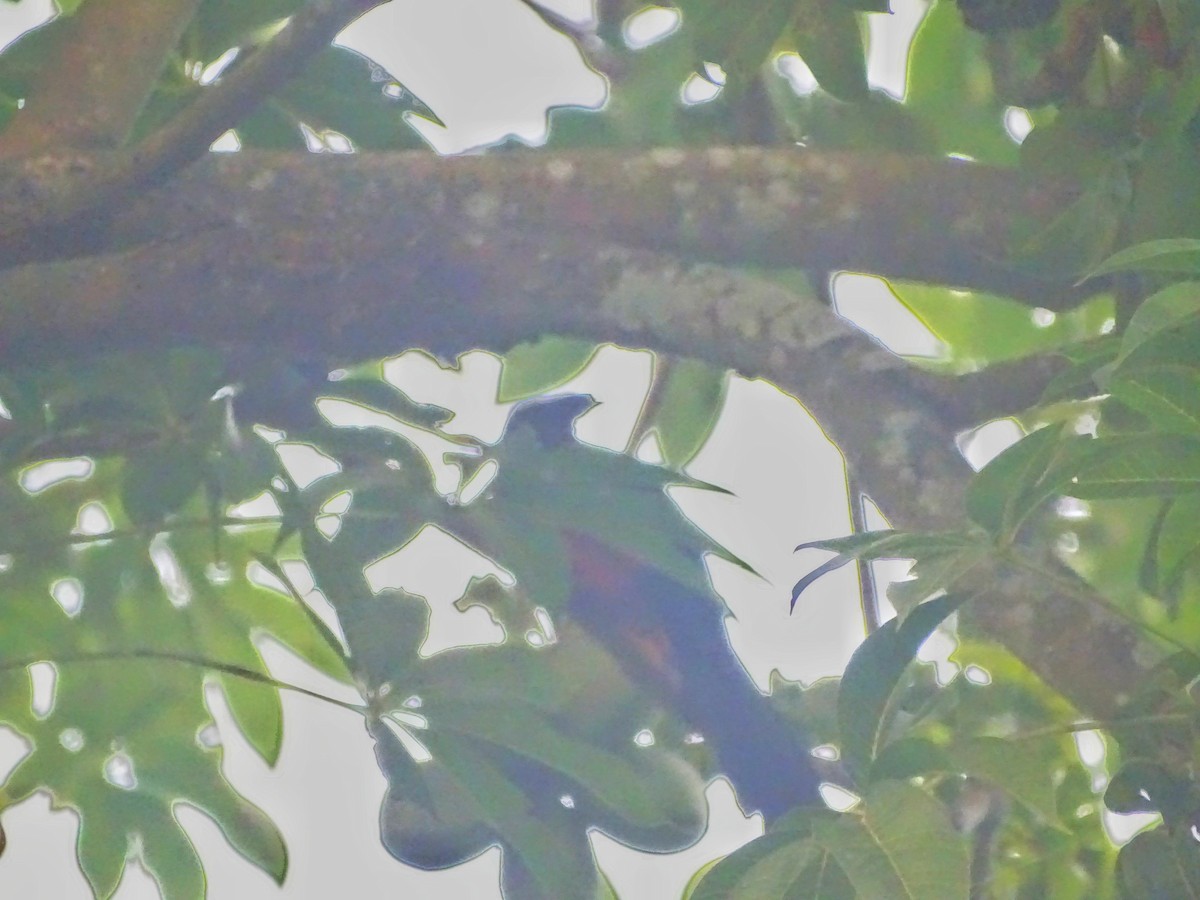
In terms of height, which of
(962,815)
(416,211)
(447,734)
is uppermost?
(416,211)

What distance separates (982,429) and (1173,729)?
0.87 ft

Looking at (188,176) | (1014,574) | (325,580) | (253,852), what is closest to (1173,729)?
(1014,574)

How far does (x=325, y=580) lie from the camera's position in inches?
20.6

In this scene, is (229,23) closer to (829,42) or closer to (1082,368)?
(829,42)

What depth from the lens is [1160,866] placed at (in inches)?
17.9

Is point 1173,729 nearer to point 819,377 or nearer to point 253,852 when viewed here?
point 819,377

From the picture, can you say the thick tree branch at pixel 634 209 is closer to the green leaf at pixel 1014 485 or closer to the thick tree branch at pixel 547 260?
the thick tree branch at pixel 547 260

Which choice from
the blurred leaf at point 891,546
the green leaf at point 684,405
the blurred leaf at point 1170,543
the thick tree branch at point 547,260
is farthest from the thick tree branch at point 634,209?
the blurred leaf at point 891,546

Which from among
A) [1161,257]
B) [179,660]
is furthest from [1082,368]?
[179,660]

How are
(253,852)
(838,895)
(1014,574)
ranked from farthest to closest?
1. (253,852)
2. (1014,574)
3. (838,895)

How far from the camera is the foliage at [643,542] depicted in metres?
0.42

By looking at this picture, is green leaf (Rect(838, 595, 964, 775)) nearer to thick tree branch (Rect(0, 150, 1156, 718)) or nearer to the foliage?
the foliage

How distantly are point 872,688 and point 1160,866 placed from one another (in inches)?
5.4

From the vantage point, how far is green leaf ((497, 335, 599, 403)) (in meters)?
0.79
